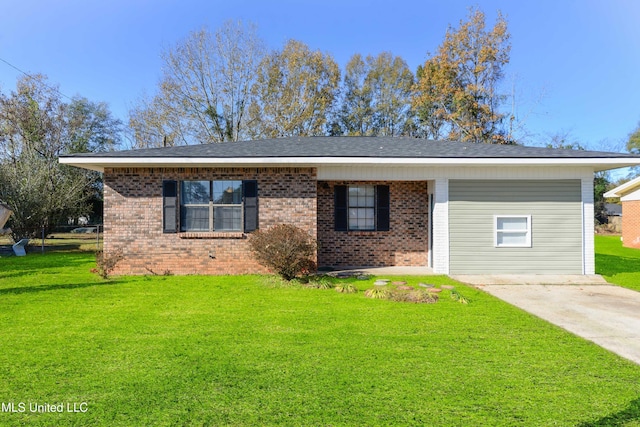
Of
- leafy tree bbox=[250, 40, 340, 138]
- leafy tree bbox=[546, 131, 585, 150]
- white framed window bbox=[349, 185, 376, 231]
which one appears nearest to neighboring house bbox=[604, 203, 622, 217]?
leafy tree bbox=[546, 131, 585, 150]

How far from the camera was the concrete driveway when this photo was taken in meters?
4.82

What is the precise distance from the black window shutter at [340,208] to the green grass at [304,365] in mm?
4710

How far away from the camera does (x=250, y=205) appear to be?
9734mm

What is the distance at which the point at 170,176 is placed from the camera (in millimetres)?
9766

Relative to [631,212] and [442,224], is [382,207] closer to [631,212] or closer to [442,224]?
[442,224]

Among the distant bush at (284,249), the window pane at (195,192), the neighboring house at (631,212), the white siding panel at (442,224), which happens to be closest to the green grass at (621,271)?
the white siding panel at (442,224)

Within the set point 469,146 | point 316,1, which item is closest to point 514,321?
point 469,146

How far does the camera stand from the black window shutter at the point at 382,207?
1121 centimetres

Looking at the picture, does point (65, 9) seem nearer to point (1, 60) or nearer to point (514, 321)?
point (1, 60)

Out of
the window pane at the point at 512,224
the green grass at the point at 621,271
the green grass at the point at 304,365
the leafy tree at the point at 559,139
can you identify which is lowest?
the green grass at the point at 304,365

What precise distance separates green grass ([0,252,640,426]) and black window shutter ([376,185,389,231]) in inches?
185

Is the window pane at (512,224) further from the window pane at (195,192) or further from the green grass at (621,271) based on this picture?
the window pane at (195,192)

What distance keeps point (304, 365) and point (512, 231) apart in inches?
314

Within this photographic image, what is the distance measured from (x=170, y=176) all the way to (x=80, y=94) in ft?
87.8
